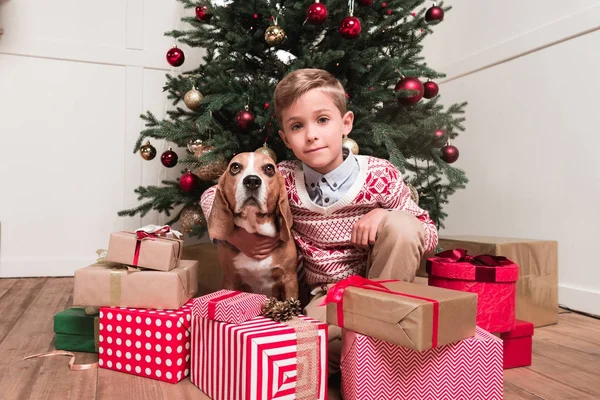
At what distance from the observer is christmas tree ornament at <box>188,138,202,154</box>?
2.05m

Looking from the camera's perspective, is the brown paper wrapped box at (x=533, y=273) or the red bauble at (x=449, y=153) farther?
the red bauble at (x=449, y=153)

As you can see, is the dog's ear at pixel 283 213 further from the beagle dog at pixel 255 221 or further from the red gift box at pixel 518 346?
the red gift box at pixel 518 346

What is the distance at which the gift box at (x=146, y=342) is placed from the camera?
132 centimetres

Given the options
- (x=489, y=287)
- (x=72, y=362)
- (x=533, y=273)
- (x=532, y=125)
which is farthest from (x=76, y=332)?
(x=532, y=125)

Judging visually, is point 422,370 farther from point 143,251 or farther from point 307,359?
point 143,251

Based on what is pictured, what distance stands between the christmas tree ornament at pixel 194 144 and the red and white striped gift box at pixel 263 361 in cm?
99

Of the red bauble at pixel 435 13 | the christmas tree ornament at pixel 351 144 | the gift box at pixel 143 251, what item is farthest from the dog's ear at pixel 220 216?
the red bauble at pixel 435 13

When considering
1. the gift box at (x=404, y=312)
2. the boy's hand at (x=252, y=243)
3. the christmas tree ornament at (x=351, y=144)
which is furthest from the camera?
the christmas tree ornament at (x=351, y=144)

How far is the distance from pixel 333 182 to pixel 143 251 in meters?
0.62

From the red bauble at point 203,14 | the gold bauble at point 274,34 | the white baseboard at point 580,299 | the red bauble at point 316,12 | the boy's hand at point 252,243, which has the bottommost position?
the white baseboard at point 580,299

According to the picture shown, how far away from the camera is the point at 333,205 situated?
1.53 meters

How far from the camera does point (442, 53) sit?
339 cm

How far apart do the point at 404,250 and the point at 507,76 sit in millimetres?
1831

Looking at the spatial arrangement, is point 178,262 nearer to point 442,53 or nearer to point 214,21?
point 214,21
